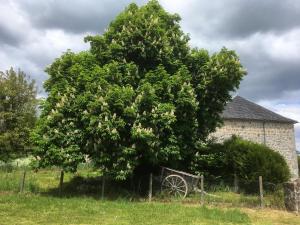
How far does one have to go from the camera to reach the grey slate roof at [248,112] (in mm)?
34531

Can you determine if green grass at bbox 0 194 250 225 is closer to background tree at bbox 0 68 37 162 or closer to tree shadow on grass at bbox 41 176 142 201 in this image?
tree shadow on grass at bbox 41 176 142 201

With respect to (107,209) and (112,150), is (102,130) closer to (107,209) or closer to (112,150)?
(112,150)

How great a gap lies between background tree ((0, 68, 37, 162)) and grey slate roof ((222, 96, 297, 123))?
51.2 feet

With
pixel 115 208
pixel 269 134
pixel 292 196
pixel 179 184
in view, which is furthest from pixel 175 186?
pixel 269 134

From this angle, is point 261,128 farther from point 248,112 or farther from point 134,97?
point 134,97

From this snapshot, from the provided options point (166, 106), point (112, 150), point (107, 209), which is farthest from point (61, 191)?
point (166, 106)

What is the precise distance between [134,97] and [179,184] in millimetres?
3910

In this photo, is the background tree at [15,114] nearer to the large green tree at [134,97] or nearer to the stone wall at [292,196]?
the large green tree at [134,97]

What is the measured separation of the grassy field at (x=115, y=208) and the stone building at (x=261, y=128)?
17.8 metres

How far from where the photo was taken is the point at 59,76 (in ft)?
57.9

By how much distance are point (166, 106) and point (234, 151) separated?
5.64m

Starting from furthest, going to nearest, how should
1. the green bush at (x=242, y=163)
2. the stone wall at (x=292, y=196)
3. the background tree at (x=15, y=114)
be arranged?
the background tree at (x=15, y=114) → the green bush at (x=242, y=163) → the stone wall at (x=292, y=196)

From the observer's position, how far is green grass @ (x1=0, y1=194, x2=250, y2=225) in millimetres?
11664

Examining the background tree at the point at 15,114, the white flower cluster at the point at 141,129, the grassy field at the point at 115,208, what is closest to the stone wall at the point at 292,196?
the grassy field at the point at 115,208
